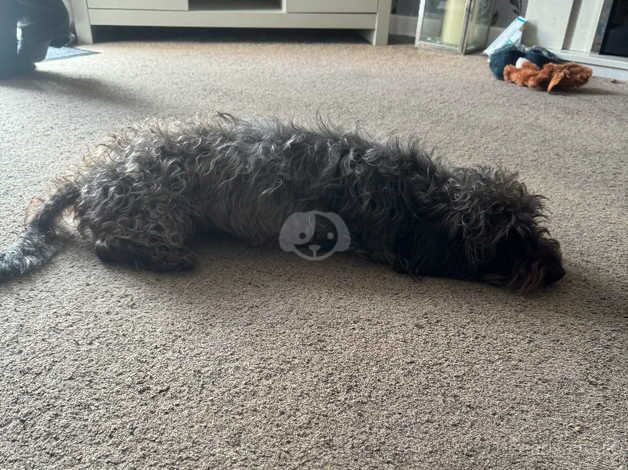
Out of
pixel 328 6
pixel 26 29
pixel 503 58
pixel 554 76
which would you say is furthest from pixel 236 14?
pixel 554 76

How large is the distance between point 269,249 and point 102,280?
1.38 ft

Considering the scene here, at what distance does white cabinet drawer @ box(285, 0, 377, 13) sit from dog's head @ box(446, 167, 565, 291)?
2.74 m

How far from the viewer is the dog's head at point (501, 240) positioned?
50.9 inches

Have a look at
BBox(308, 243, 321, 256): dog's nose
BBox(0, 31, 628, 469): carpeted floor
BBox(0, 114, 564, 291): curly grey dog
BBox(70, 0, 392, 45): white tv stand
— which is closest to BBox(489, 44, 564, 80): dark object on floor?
BBox(70, 0, 392, 45): white tv stand

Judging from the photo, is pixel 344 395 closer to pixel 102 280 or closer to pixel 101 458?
pixel 101 458

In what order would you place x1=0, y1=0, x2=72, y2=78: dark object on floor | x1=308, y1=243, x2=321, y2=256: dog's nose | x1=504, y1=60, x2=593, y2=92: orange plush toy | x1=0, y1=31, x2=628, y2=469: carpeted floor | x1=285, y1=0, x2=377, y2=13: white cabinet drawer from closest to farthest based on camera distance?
1. x1=0, y1=31, x2=628, y2=469: carpeted floor
2. x1=308, y1=243, x2=321, y2=256: dog's nose
3. x1=0, y1=0, x2=72, y2=78: dark object on floor
4. x1=504, y1=60, x2=593, y2=92: orange plush toy
5. x1=285, y1=0, x2=377, y2=13: white cabinet drawer

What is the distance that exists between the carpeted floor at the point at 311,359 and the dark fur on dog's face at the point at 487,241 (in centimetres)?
6

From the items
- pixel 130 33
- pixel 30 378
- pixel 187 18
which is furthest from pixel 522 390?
pixel 130 33

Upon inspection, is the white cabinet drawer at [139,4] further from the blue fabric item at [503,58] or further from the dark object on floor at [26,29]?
the blue fabric item at [503,58]

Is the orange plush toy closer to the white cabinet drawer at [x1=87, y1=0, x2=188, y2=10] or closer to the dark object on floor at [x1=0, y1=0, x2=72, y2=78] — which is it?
the white cabinet drawer at [x1=87, y1=0, x2=188, y2=10]

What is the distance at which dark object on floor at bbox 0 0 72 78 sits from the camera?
267 centimetres

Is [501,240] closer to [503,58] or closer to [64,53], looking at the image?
[503,58]

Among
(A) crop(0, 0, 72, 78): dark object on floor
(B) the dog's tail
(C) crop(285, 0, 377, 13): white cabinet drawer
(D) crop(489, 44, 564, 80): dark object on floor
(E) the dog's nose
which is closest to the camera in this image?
(B) the dog's tail

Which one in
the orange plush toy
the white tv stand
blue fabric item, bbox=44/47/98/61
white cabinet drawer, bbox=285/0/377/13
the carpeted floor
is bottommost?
the carpeted floor
